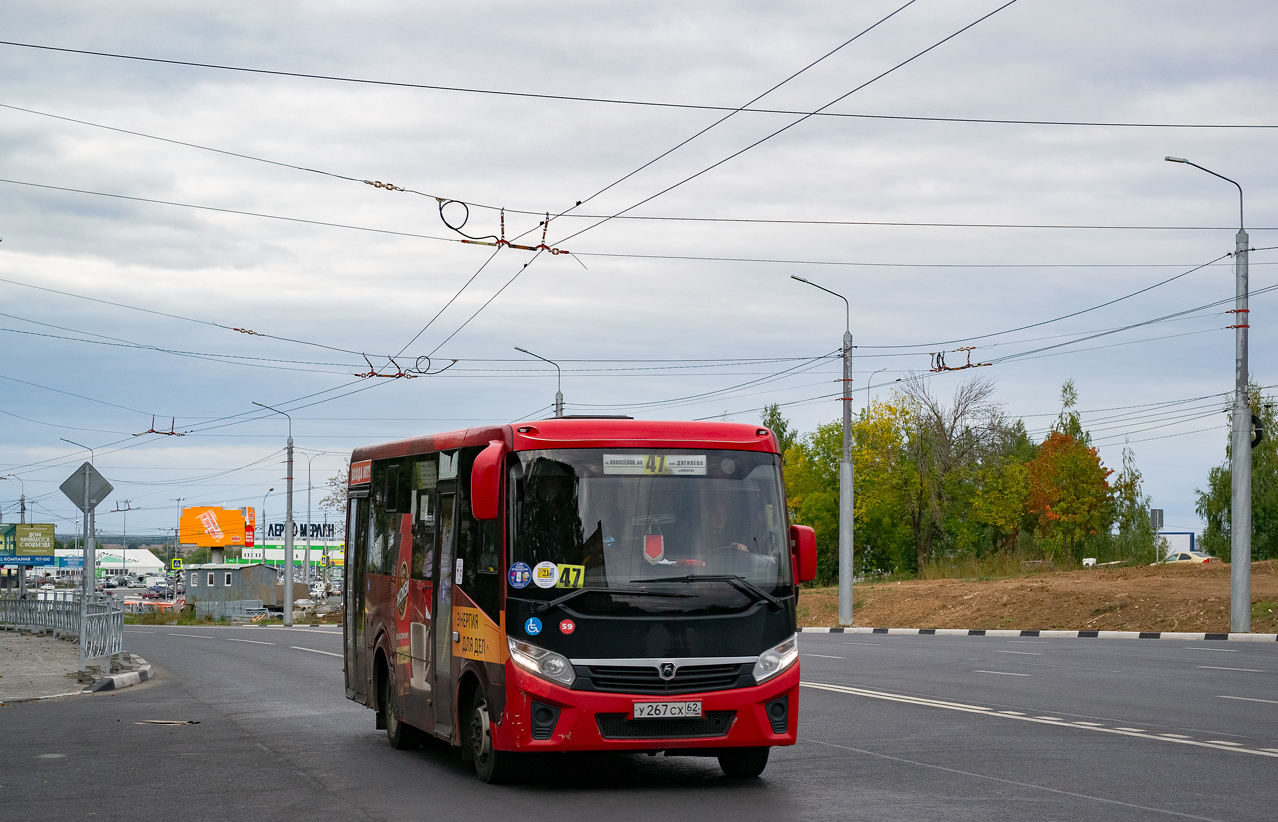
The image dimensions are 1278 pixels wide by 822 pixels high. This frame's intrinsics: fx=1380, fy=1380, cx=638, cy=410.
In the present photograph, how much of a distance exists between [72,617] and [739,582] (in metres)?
28.6

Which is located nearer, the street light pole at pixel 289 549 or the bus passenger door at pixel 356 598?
the bus passenger door at pixel 356 598

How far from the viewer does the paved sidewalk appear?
2008 centimetres

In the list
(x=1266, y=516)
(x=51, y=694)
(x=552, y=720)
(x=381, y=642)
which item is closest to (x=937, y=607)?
(x=1266, y=516)

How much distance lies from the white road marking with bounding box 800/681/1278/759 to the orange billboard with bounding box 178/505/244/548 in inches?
4202

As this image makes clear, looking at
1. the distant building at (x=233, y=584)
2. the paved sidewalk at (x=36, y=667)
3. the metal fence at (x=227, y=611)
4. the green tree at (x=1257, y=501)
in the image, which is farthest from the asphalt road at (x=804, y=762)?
the distant building at (x=233, y=584)

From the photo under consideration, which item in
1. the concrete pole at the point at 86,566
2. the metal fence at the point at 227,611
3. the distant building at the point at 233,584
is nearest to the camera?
the concrete pole at the point at 86,566

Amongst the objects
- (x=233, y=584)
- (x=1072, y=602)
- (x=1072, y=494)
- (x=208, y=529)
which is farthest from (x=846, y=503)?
(x=208, y=529)

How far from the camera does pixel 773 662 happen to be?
9.71 m

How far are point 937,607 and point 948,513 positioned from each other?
1331 inches

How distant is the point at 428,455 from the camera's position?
11.6m

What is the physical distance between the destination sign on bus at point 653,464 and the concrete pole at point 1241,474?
21.3m

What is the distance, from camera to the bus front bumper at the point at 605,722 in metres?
9.29

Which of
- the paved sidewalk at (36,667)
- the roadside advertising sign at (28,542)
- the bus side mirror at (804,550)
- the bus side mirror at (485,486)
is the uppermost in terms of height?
the bus side mirror at (485,486)

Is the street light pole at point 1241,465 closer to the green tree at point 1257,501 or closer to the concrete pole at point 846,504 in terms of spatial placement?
the concrete pole at point 846,504
